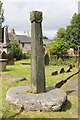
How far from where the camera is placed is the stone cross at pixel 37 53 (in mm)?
4270

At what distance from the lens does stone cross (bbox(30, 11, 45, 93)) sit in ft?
14.0

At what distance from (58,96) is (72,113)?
655 mm

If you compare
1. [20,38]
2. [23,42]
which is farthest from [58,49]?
[20,38]

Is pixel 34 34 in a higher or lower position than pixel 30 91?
higher

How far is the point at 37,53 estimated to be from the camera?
4.34 m

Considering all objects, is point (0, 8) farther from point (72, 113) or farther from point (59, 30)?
point (72, 113)

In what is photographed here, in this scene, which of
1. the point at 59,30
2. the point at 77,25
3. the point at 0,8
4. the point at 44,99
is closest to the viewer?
the point at 44,99

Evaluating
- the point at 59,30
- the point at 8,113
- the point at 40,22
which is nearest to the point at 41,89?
the point at 8,113

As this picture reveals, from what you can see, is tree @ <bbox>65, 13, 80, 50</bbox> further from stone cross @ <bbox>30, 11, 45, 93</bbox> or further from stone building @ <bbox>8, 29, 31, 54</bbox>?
stone cross @ <bbox>30, 11, 45, 93</bbox>

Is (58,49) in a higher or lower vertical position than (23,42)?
lower

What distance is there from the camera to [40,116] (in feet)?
12.0

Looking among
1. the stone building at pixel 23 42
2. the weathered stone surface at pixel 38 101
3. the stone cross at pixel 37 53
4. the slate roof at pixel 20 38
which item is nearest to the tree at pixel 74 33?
the stone building at pixel 23 42

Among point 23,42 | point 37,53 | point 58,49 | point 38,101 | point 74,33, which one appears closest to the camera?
point 38,101

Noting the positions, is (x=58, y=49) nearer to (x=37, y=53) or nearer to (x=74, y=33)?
(x=74, y=33)
